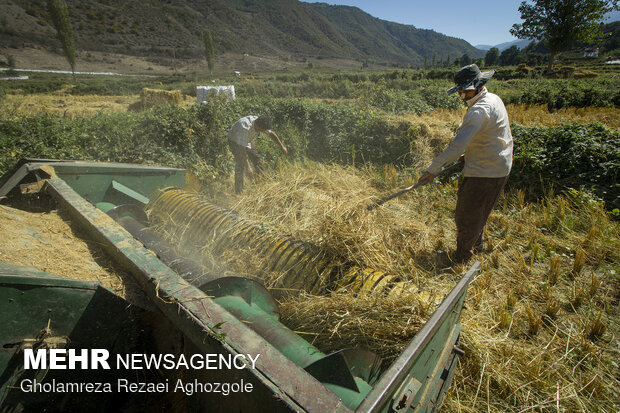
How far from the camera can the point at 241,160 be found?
18.8 feet

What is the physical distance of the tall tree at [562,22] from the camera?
99.5 ft

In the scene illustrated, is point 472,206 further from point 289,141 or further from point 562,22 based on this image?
point 562,22

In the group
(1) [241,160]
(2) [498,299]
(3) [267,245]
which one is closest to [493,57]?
(1) [241,160]

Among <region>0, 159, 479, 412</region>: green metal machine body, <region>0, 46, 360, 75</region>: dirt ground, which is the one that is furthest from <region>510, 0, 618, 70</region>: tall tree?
<region>0, 46, 360, 75</region>: dirt ground

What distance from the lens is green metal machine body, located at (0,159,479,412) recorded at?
1.22m

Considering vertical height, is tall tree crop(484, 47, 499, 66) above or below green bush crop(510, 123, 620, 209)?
above

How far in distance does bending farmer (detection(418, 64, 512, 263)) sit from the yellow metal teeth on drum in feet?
5.36

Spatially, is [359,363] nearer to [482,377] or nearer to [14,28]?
[482,377]

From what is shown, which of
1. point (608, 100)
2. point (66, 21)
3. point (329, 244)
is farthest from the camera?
point (66, 21)

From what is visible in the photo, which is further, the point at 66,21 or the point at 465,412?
the point at 66,21

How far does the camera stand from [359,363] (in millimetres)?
1685

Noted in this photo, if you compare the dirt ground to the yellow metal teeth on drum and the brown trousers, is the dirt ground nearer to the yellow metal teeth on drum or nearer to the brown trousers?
the yellow metal teeth on drum

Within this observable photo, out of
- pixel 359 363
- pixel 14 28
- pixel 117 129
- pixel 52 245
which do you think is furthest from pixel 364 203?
pixel 14 28

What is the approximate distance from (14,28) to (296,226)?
87.6m
